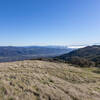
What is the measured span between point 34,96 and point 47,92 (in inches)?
53.0

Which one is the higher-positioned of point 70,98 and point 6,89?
point 6,89

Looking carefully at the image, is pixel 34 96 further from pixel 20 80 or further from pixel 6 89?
pixel 20 80

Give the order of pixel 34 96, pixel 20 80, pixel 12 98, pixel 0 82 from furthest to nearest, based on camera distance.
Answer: pixel 20 80, pixel 0 82, pixel 34 96, pixel 12 98

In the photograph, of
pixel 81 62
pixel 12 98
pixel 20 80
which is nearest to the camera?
pixel 12 98

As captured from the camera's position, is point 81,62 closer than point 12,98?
No

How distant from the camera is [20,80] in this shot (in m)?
12.0

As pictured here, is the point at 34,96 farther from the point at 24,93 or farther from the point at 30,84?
the point at 30,84

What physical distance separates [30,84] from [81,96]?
17.6 ft

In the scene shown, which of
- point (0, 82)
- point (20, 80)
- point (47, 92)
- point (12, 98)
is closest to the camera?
point (12, 98)

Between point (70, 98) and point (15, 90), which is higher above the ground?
point (15, 90)

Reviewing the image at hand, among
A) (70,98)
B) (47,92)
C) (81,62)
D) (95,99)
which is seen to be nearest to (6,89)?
(47,92)

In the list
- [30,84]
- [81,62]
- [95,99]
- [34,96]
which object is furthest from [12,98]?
[81,62]

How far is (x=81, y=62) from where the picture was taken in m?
38.5

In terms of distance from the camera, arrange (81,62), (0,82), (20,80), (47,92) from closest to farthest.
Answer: (47,92) < (0,82) < (20,80) < (81,62)
